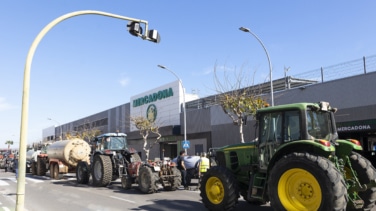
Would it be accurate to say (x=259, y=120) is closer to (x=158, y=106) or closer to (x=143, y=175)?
(x=143, y=175)

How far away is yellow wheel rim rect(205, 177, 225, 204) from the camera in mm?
8940

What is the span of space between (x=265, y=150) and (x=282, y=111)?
100 cm

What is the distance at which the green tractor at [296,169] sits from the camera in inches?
276

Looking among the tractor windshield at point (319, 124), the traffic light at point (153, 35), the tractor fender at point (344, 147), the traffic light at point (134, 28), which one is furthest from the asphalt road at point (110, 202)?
the traffic light at point (134, 28)

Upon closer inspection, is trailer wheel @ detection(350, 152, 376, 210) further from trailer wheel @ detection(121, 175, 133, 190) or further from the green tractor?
trailer wheel @ detection(121, 175, 133, 190)

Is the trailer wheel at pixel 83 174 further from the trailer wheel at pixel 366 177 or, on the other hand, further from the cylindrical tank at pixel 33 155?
the trailer wheel at pixel 366 177

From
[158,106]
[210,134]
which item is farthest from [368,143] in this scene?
[158,106]

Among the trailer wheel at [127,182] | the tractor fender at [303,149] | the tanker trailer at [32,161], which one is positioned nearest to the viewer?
the tractor fender at [303,149]

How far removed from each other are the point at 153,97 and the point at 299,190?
35680 mm

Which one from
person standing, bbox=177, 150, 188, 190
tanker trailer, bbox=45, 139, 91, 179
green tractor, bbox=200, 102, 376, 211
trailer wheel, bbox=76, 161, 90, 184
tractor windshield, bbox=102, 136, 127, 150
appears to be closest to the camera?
green tractor, bbox=200, 102, 376, 211

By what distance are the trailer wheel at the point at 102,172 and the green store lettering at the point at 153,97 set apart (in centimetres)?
2199

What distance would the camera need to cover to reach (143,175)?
14477 millimetres

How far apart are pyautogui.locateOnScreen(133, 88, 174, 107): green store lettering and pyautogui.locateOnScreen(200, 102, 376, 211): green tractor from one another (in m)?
29.9

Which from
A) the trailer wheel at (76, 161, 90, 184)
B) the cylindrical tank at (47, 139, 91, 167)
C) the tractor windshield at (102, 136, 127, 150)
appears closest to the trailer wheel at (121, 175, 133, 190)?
the tractor windshield at (102, 136, 127, 150)
